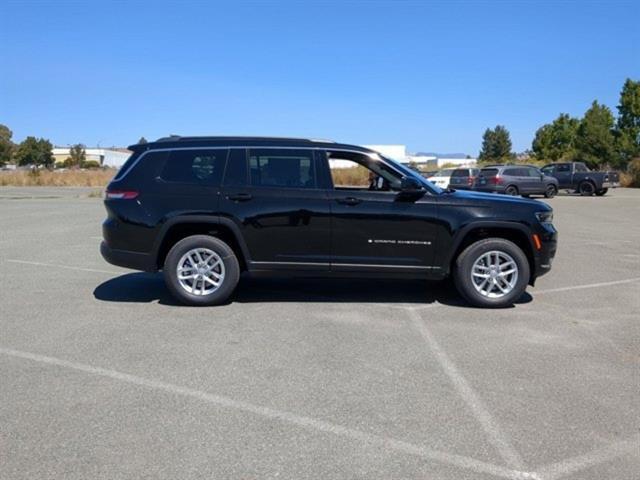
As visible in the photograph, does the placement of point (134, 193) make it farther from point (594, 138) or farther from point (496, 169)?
point (594, 138)

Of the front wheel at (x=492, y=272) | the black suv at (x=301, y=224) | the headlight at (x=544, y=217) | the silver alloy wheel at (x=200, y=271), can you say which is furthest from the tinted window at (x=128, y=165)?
the headlight at (x=544, y=217)

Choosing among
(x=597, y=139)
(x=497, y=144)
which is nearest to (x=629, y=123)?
(x=597, y=139)

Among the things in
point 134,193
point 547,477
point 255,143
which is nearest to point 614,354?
point 547,477

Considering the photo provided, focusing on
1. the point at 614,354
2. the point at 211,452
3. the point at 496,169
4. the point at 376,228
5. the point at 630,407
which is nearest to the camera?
the point at 211,452

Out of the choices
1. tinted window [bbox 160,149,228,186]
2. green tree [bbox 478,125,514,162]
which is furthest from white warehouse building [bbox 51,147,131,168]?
tinted window [bbox 160,149,228,186]

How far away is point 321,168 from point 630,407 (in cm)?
406

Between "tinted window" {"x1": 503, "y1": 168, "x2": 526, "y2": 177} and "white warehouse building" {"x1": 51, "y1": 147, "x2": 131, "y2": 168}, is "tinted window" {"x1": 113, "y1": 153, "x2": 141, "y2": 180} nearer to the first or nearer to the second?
"tinted window" {"x1": 503, "y1": 168, "x2": 526, "y2": 177}

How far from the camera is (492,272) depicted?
6867 mm

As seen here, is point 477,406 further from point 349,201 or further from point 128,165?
point 128,165

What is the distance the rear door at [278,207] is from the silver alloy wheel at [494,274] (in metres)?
1.78

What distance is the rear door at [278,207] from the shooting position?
6.78 meters

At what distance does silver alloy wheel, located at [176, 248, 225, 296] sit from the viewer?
6.82 m

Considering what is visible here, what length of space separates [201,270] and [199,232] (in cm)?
49

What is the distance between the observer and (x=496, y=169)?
28.9 m
